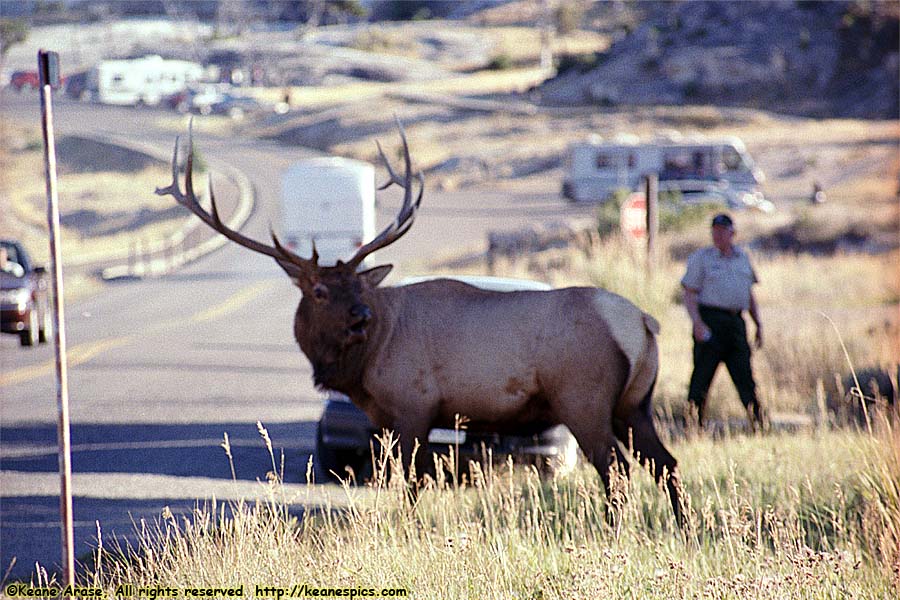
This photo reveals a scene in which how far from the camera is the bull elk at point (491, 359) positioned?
24.5 feet

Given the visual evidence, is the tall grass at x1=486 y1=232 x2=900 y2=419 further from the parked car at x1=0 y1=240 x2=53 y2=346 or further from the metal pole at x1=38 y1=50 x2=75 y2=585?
the parked car at x1=0 y1=240 x2=53 y2=346

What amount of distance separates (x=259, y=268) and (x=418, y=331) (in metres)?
25.7

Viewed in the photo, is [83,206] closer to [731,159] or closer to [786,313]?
[731,159]

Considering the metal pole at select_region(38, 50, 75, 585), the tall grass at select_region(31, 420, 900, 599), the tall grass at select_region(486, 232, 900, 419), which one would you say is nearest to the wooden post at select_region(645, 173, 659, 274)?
the tall grass at select_region(486, 232, 900, 419)

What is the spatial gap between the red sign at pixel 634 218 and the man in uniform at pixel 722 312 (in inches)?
265

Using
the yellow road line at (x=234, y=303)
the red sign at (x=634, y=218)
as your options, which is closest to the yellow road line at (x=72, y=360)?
the yellow road line at (x=234, y=303)

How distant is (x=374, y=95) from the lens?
80.6 m

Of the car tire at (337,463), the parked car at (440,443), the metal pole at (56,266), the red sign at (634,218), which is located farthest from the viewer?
the red sign at (634,218)

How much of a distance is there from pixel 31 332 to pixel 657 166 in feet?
107

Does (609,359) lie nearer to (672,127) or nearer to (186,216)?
(186,216)

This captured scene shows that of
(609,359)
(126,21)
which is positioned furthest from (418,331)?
(126,21)

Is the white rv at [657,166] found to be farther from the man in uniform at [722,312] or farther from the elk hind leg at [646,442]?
the elk hind leg at [646,442]

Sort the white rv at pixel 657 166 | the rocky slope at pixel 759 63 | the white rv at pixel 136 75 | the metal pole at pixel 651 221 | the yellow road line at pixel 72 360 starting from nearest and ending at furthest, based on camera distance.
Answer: the yellow road line at pixel 72 360, the metal pole at pixel 651 221, the white rv at pixel 136 75, the white rv at pixel 657 166, the rocky slope at pixel 759 63

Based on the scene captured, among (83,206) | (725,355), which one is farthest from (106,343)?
(83,206)
